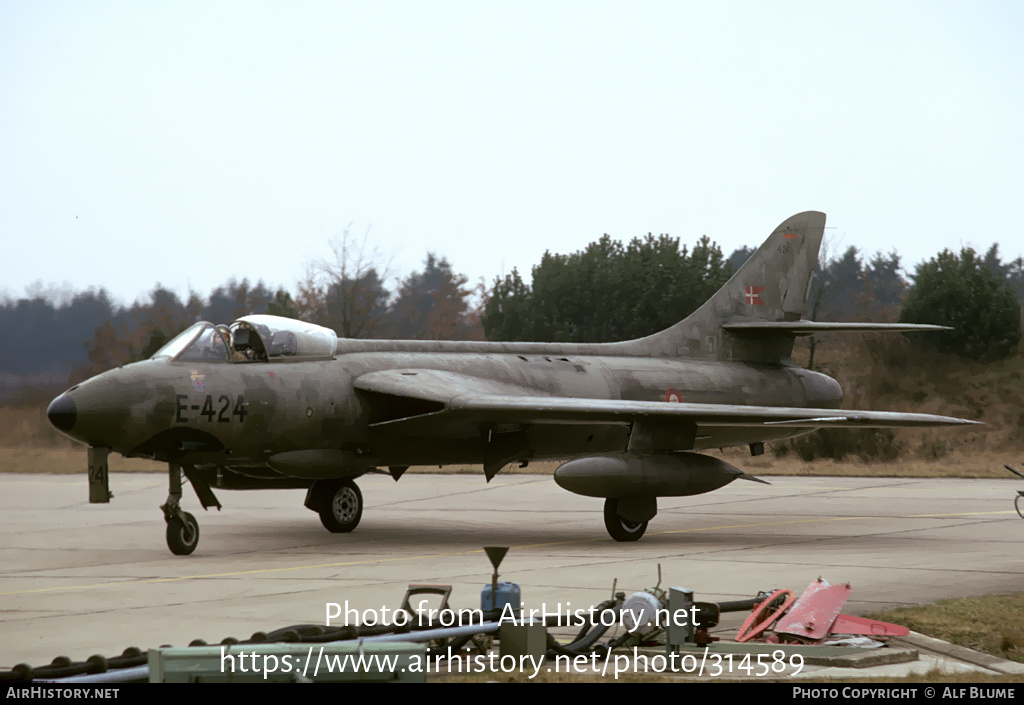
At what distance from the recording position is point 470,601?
8.76 metres

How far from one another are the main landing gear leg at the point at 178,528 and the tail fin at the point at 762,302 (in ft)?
26.3

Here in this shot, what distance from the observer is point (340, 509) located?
605 inches

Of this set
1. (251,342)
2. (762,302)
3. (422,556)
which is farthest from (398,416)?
(762,302)

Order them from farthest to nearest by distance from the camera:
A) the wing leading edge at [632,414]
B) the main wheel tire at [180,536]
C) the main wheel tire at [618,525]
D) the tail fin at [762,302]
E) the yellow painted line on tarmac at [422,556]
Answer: the tail fin at [762,302] → the main wheel tire at [618,525] → the wing leading edge at [632,414] → the main wheel tire at [180,536] → the yellow painted line on tarmac at [422,556]

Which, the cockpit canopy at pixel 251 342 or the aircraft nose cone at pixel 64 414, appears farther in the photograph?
the cockpit canopy at pixel 251 342

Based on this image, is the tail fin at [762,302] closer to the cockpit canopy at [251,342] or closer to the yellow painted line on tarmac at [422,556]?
the yellow painted line on tarmac at [422,556]

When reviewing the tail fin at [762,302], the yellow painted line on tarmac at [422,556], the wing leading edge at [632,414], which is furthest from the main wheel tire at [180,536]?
the tail fin at [762,302]

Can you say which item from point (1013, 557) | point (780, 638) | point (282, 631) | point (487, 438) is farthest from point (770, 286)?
point (282, 631)

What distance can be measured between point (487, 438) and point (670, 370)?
340cm

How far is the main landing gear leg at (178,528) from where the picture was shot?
1262 cm

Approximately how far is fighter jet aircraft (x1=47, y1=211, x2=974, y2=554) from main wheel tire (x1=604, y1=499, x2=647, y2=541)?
2cm

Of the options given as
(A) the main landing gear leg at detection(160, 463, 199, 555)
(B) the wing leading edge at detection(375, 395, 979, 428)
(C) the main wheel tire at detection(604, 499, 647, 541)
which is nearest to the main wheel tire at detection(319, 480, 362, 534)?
(B) the wing leading edge at detection(375, 395, 979, 428)

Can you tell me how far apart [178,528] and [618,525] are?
17.3 ft
